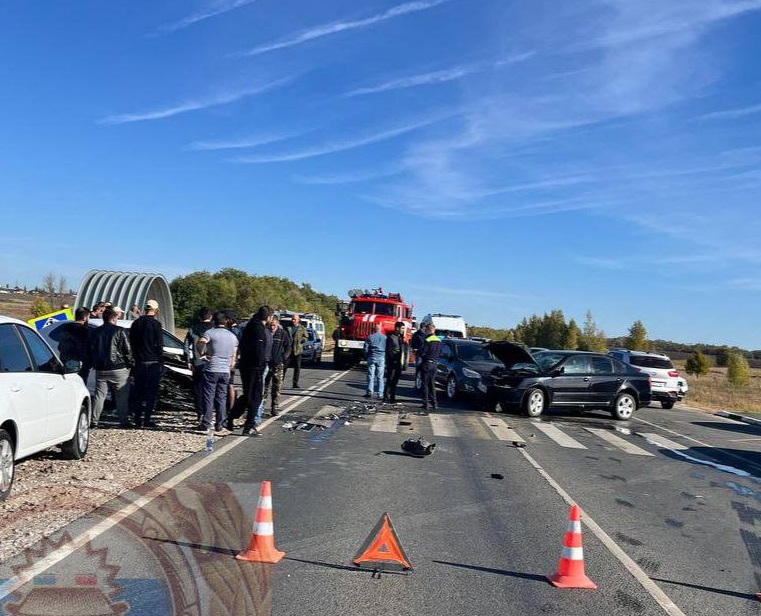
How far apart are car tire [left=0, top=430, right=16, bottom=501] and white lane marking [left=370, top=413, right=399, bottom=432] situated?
7.04 metres

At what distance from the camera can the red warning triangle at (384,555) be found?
5.31 meters

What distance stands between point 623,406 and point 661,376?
20.3ft

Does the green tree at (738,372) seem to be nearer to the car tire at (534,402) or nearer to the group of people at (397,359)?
the car tire at (534,402)

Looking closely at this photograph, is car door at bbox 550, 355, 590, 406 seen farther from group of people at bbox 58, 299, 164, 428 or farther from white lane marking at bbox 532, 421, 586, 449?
group of people at bbox 58, 299, 164, 428

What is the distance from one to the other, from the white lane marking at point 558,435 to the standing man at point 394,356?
3.39 m

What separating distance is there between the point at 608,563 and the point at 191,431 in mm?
7277

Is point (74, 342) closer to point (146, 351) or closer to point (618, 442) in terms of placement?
point (146, 351)

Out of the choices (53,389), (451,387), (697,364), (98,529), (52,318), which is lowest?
(98,529)

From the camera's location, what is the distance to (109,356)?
1053 centimetres

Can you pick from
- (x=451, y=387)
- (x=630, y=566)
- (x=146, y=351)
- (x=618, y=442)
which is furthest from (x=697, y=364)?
(x=630, y=566)

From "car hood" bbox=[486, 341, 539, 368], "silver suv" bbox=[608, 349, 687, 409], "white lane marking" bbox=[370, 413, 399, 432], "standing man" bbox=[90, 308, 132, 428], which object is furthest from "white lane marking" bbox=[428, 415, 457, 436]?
"silver suv" bbox=[608, 349, 687, 409]

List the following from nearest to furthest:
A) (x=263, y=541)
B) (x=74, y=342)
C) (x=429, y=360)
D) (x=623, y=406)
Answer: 1. (x=263, y=541)
2. (x=74, y=342)
3. (x=429, y=360)
4. (x=623, y=406)

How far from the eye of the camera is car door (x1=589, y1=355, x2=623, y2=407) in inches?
695

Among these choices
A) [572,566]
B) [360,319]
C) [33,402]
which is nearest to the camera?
[572,566]
